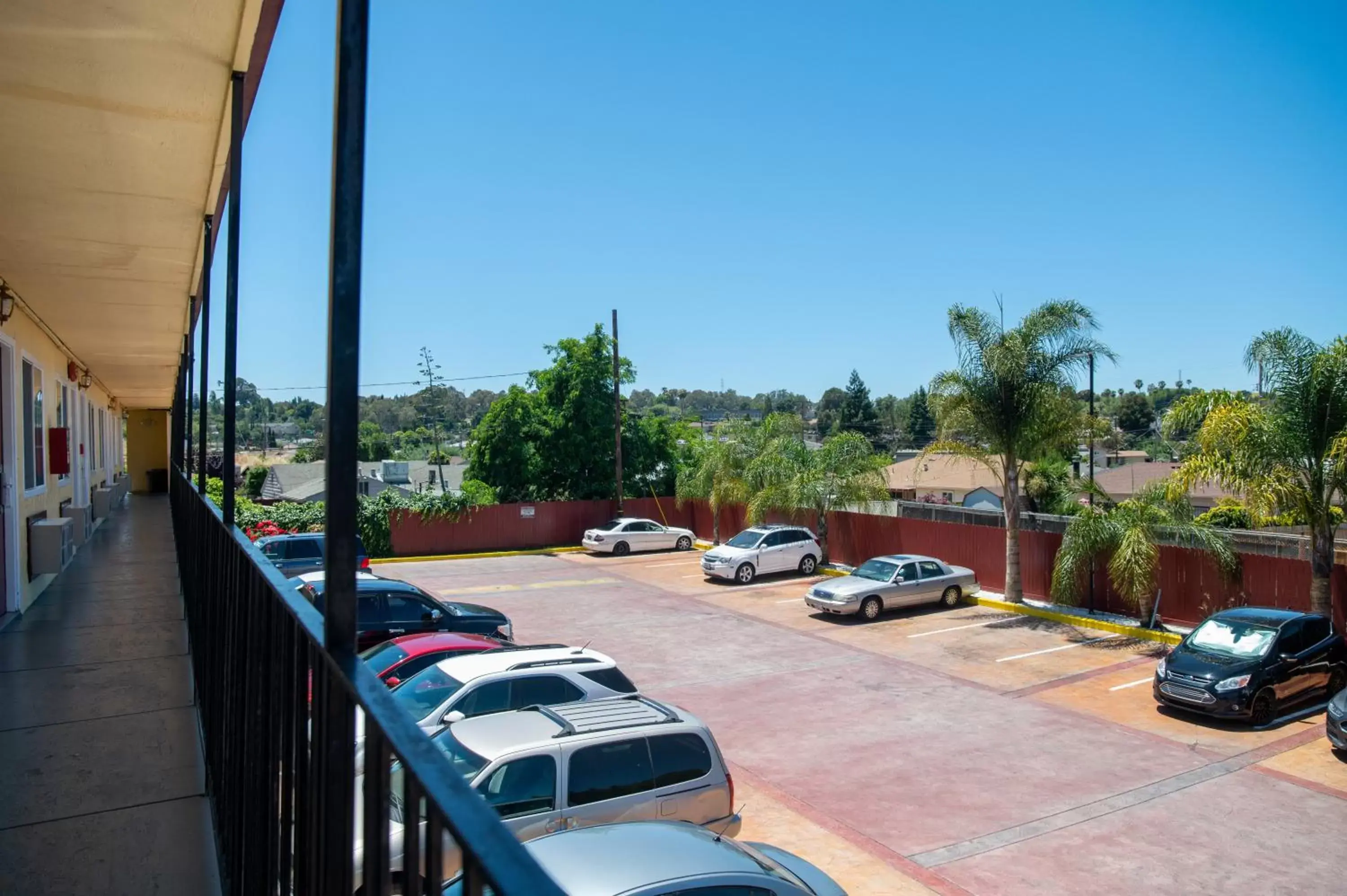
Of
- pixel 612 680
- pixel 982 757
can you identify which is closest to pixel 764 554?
pixel 982 757

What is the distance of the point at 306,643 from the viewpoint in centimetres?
207

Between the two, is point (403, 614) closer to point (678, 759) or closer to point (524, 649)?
point (524, 649)

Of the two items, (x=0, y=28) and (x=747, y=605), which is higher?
(x=0, y=28)

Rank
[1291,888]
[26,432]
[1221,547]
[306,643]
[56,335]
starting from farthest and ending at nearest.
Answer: [1221,547] < [56,335] < [26,432] < [1291,888] < [306,643]

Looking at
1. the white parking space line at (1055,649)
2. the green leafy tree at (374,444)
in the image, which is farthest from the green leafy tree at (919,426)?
the white parking space line at (1055,649)

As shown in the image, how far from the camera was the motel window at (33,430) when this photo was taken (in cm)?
1080

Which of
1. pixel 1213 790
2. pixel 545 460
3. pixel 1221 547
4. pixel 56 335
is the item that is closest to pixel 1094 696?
pixel 1213 790

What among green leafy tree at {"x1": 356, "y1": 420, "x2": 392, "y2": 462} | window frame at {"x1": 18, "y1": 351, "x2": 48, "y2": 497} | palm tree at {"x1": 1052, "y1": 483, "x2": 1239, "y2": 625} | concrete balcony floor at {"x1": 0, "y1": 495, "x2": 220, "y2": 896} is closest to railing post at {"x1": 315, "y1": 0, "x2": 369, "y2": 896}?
concrete balcony floor at {"x1": 0, "y1": 495, "x2": 220, "y2": 896}

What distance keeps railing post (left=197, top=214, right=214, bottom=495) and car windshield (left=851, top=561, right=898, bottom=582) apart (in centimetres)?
1459

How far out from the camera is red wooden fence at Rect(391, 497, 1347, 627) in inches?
659

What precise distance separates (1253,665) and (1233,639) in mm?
825

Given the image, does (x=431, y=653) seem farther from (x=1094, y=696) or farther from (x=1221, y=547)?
(x=1221, y=547)

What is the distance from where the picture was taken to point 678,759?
772 centimetres

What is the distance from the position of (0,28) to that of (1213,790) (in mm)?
12183
